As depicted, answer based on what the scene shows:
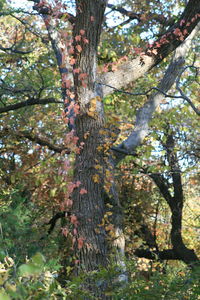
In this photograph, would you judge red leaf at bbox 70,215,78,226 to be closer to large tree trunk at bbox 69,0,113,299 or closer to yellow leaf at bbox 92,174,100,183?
large tree trunk at bbox 69,0,113,299

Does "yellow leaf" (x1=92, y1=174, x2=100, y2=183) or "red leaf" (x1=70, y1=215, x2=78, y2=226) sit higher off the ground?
"yellow leaf" (x1=92, y1=174, x2=100, y2=183)

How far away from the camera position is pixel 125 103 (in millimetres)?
9781

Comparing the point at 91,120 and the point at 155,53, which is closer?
the point at 91,120

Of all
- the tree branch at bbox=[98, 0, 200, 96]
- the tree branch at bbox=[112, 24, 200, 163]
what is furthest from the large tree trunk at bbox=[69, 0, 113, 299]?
the tree branch at bbox=[112, 24, 200, 163]

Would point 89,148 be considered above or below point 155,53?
below

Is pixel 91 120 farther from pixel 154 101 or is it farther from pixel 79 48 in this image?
pixel 154 101

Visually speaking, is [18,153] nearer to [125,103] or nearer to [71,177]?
[125,103]

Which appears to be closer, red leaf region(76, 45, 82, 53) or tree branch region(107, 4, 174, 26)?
red leaf region(76, 45, 82, 53)

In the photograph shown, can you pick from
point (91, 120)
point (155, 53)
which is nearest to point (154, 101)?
point (155, 53)

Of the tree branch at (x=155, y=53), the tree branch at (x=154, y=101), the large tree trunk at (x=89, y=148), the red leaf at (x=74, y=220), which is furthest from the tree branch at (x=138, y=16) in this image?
the red leaf at (x=74, y=220)

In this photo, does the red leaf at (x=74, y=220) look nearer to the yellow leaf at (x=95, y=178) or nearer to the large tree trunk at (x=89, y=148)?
the large tree trunk at (x=89, y=148)

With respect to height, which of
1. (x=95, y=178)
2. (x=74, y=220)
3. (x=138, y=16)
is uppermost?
(x=138, y=16)

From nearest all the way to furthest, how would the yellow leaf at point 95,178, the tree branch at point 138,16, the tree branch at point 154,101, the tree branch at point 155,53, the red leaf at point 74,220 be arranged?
the red leaf at point 74,220
the yellow leaf at point 95,178
the tree branch at point 155,53
the tree branch at point 154,101
the tree branch at point 138,16

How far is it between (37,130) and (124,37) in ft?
9.12
